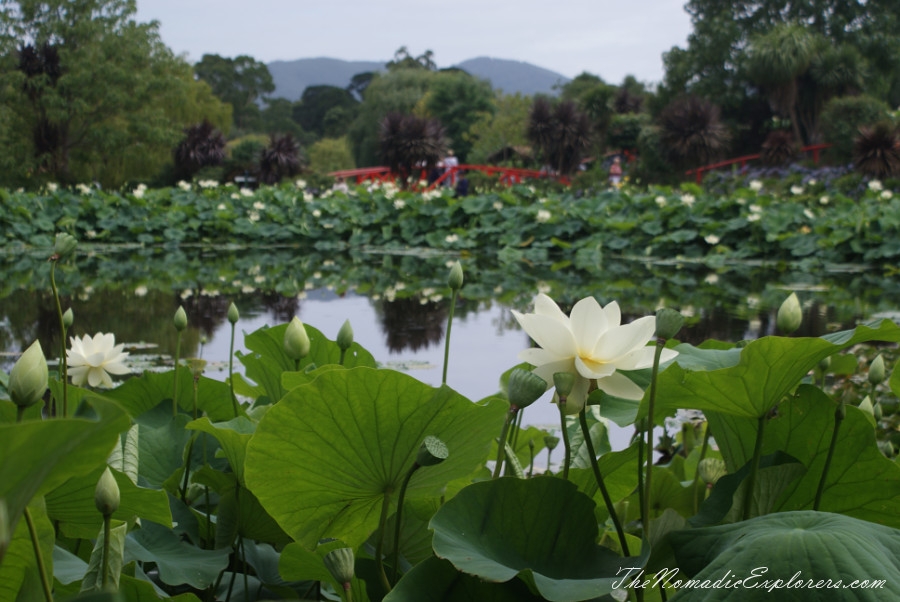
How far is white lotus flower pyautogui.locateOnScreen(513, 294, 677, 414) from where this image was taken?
0.51 metres

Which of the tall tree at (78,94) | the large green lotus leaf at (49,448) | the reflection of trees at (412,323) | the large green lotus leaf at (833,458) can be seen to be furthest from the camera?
the tall tree at (78,94)

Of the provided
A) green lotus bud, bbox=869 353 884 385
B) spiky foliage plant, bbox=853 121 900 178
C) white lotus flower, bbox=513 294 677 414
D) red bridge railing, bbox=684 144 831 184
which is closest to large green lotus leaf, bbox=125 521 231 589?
white lotus flower, bbox=513 294 677 414

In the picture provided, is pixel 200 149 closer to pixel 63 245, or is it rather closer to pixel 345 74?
pixel 63 245

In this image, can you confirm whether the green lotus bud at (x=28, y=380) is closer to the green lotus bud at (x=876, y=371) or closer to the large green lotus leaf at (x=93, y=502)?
the large green lotus leaf at (x=93, y=502)

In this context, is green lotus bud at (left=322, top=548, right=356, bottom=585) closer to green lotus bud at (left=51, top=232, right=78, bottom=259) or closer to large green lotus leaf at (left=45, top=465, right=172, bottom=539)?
large green lotus leaf at (left=45, top=465, right=172, bottom=539)

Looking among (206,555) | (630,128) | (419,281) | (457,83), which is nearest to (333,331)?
(419,281)

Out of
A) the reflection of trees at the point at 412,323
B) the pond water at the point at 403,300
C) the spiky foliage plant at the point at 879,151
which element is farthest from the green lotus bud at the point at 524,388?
the spiky foliage plant at the point at 879,151

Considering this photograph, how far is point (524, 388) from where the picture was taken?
0.48m

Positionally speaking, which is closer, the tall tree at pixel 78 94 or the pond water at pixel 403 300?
the pond water at pixel 403 300

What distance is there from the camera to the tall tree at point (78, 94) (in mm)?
17312

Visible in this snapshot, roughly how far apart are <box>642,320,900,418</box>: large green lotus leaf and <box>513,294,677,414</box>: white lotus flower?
0.03 metres

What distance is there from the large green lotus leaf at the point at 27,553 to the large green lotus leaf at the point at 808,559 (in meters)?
0.32

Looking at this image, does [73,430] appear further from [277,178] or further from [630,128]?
[630,128]

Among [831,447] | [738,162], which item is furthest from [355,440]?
[738,162]
